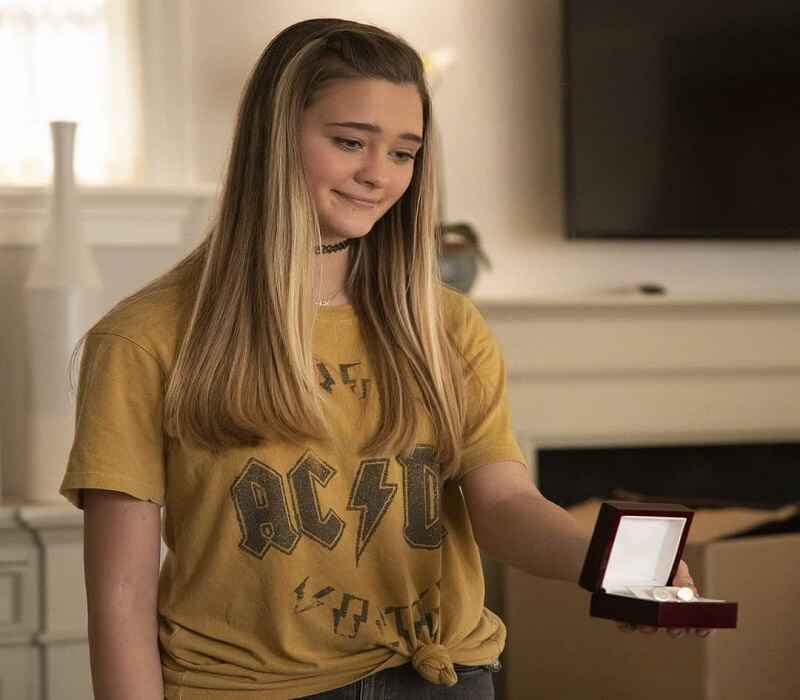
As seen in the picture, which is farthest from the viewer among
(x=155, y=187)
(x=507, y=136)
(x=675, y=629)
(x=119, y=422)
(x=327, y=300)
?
(x=507, y=136)

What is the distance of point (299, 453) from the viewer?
1.29m

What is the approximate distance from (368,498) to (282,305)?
8.1 inches

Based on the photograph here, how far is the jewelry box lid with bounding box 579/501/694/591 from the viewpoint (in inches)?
45.7

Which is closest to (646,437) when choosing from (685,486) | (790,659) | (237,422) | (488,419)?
(685,486)

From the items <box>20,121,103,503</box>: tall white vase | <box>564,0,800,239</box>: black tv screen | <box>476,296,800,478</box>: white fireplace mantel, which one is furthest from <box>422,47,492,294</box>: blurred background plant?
<box>20,121,103,503</box>: tall white vase

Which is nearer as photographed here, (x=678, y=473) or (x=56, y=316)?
(x=56, y=316)

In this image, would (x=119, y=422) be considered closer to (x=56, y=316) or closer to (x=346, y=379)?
(x=346, y=379)

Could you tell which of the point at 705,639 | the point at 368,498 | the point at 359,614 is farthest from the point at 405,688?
the point at 705,639

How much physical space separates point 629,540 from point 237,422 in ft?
1.24

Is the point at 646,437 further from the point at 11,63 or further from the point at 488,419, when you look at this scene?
the point at 488,419

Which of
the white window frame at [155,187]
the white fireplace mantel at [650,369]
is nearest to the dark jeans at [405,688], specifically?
the white window frame at [155,187]

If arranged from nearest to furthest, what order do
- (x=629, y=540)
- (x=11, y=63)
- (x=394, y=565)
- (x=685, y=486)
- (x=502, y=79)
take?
1. (x=629, y=540)
2. (x=394, y=565)
3. (x=11, y=63)
4. (x=502, y=79)
5. (x=685, y=486)

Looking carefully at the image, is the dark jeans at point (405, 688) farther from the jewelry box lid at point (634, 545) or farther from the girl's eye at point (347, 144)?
the girl's eye at point (347, 144)

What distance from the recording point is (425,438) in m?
1.35
